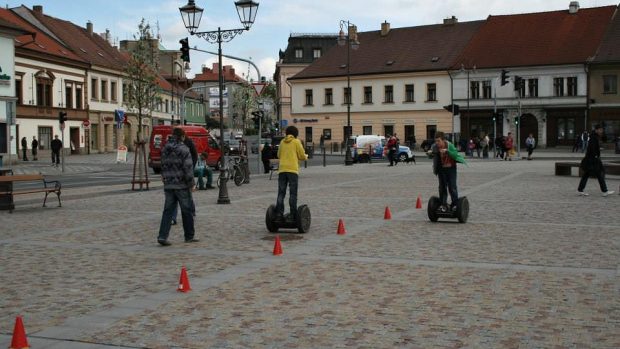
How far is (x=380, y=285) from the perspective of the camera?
26.0 feet

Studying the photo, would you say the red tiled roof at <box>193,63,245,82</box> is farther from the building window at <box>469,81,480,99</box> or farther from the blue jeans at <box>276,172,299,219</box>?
the blue jeans at <box>276,172,299,219</box>

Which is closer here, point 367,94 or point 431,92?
point 431,92

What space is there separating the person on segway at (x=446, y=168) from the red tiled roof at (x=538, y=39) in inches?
2091

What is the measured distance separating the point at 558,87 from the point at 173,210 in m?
58.0

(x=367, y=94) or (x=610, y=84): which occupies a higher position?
(x=367, y=94)

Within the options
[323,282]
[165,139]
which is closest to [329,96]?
[165,139]

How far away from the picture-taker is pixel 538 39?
6681 cm

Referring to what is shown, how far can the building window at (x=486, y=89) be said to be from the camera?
6712 centimetres

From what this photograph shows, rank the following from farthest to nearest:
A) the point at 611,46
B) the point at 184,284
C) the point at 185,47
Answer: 1. the point at 611,46
2. the point at 185,47
3. the point at 184,284

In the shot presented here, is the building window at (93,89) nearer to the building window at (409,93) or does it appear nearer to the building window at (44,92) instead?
the building window at (44,92)

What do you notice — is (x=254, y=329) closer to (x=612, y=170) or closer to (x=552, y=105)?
(x=612, y=170)

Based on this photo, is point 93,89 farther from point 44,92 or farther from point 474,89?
point 474,89

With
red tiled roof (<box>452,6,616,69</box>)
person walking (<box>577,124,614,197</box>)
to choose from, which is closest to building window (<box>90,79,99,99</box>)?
red tiled roof (<box>452,6,616,69</box>)

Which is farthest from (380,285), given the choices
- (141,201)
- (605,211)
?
(141,201)
